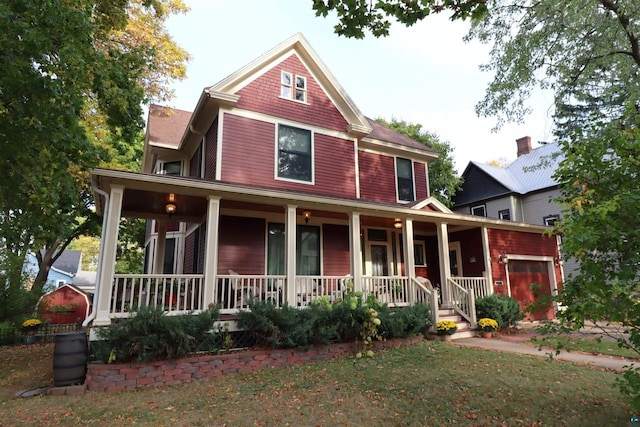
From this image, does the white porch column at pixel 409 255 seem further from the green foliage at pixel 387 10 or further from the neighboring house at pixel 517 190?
the neighboring house at pixel 517 190

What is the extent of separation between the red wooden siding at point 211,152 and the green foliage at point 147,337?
4503 millimetres

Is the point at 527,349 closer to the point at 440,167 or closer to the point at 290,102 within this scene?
the point at 290,102

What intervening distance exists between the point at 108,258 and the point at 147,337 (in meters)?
1.70

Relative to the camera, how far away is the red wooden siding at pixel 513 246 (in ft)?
38.5

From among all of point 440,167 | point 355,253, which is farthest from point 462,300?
point 440,167

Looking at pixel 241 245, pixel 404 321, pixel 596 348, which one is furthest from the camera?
pixel 241 245

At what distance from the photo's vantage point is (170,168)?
13.3 meters

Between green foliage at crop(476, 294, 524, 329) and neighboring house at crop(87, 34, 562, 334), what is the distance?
1.55ft

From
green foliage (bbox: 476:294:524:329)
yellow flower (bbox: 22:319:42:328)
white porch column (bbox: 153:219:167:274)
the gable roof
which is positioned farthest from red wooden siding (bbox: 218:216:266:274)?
yellow flower (bbox: 22:319:42:328)

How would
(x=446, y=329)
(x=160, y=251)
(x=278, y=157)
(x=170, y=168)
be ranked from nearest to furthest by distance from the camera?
(x=446, y=329) < (x=278, y=157) < (x=160, y=251) < (x=170, y=168)

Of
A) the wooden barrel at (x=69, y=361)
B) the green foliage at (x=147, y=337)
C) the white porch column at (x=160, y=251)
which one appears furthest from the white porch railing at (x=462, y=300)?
the wooden barrel at (x=69, y=361)

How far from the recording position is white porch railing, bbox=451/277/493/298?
1089 cm

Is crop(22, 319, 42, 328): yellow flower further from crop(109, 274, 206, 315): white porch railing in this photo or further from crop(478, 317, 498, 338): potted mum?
crop(478, 317, 498, 338): potted mum

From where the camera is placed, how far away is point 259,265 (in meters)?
9.74
